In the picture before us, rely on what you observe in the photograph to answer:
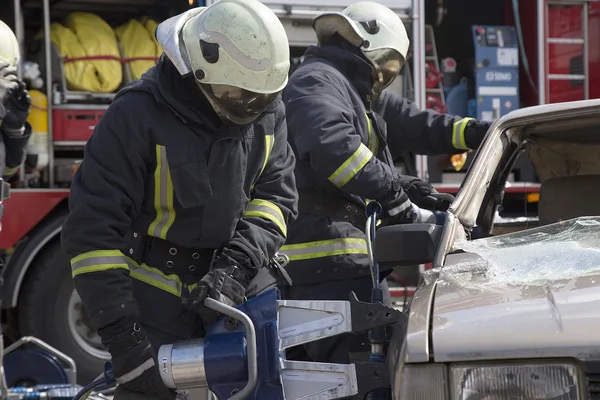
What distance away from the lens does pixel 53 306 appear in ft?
19.2

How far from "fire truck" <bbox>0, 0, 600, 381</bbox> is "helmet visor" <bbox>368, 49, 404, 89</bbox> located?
4.64 feet

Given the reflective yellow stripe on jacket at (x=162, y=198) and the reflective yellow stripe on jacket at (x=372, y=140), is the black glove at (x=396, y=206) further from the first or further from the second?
the reflective yellow stripe on jacket at (x=162, y=198)

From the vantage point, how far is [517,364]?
2004 mm

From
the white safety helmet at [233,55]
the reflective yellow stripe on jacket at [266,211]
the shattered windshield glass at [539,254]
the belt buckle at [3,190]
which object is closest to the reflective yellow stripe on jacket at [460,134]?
the shattered windshield glass at [539,254]

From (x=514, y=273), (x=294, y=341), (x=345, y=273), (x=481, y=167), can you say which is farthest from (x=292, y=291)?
(x=514, y=273)

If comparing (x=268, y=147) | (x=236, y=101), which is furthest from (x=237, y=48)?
(x=268, y=147)

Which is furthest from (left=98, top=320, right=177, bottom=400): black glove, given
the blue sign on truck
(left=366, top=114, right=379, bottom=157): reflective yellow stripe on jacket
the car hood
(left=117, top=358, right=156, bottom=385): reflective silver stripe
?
the blue sign on truck

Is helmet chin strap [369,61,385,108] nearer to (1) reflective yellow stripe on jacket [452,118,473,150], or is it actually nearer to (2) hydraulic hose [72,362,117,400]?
(1) reflective yellow stripe on jacket [452,118,473,150]

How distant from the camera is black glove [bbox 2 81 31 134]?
15.9 ft

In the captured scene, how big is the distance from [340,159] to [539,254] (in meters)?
1.29

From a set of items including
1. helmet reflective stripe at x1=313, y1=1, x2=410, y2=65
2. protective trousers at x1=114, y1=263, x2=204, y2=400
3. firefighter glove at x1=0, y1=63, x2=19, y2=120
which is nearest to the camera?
protective trousers at x1=114, y1=263, x2=204, y2=400

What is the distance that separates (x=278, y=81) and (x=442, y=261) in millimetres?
751

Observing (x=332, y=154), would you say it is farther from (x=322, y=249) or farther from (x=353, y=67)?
(x=353, y=67)

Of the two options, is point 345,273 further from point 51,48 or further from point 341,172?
point 51,48
